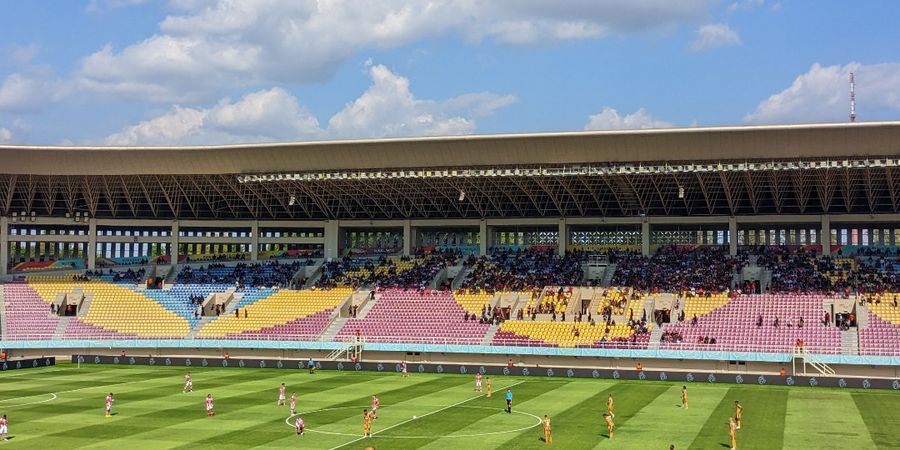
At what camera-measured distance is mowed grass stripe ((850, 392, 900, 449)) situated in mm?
36750

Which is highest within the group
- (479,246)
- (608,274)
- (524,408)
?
(479,246)

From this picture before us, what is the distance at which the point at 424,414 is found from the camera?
143 ft

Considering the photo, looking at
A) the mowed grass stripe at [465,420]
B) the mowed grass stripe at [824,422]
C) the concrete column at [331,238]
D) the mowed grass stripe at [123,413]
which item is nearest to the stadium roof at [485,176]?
the concrete column at [331,238]

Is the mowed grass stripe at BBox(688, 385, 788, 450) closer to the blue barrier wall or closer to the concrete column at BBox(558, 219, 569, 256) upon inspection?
the blue barrier wall

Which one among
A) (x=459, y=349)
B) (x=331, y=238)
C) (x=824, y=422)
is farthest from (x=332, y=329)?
(x=824, y=422)

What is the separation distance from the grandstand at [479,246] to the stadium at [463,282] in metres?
0.25

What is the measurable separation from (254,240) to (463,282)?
22797 millimetres

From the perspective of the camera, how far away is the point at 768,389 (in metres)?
54.5

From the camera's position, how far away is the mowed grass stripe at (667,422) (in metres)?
36.3

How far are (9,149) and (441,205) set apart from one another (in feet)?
120

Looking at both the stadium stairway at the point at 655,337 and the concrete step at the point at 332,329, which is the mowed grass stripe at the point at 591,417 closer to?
the stadium stairway at the point at 655,337

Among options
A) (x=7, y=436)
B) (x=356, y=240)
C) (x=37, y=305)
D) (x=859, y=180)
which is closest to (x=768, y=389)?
(x=859, y=180)

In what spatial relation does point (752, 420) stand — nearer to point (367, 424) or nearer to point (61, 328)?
point (367, 424)

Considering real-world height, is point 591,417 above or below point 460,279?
below
